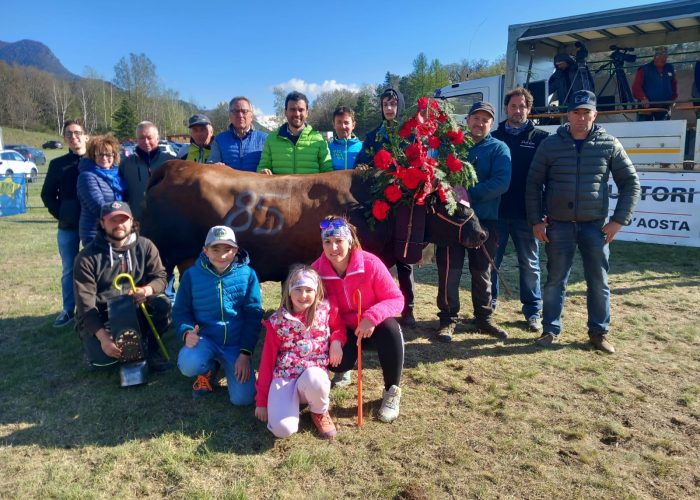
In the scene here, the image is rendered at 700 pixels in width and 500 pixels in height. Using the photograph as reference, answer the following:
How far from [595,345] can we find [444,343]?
52.2 inches

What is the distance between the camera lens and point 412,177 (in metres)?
3.82

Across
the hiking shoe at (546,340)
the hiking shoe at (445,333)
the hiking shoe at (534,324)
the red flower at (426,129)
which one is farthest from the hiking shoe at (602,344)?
the red flower at (426,129)

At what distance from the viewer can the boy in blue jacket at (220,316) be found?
332 cm

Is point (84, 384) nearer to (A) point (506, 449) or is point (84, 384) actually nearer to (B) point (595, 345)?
(A) point (506, 449)

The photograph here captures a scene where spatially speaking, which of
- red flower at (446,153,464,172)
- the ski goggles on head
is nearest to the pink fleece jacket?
the ski goggles on head

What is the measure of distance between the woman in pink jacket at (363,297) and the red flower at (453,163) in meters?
1.16

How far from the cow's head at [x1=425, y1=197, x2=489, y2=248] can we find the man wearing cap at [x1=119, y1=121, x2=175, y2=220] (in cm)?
267

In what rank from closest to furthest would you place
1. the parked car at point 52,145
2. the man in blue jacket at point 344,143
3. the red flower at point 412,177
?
the red flower at point 412,177, the man in blue jacket at point 344,143, the parked car at point 52,145

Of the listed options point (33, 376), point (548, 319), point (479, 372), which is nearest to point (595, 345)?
point (548, 319)

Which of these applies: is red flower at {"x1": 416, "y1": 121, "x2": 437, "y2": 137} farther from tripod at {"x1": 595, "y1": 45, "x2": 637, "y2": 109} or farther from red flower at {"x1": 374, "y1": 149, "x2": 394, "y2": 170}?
tripod at {"x1": 595, "y1": 45, "x2": 637, "y2": 109}

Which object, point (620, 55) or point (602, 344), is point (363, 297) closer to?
point (602, 344)

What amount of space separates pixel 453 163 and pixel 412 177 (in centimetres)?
37

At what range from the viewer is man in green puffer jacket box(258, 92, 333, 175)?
468 cm

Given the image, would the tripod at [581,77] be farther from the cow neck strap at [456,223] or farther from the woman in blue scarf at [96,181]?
the woman in blue scarf at [96,181]
